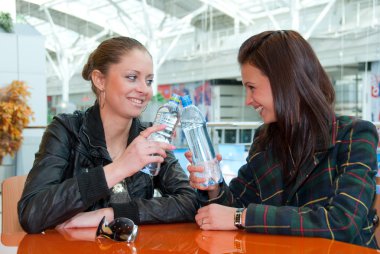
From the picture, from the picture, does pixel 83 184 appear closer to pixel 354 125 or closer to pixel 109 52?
pixel 109 52

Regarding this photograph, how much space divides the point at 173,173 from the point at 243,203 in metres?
0.32

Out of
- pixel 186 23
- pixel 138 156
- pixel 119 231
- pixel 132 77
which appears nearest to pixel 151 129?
pixel 138 156

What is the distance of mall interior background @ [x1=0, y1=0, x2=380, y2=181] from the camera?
6129 mm

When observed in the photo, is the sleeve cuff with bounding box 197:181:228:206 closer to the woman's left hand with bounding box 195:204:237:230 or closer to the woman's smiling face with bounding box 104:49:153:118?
the woman's left hand with bounding box 195:204:237:230

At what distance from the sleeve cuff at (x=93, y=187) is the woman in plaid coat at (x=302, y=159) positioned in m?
0.27

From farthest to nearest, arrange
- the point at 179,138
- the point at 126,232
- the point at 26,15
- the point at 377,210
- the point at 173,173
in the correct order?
the point at 26,15
the point at 179,138
the point at 173,173
the point at 377,210
the point at 126,232

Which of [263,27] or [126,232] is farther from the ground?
[263,27]

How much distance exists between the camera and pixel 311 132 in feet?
4.67

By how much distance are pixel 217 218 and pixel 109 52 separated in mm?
808

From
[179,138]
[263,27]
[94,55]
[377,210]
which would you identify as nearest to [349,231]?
[377,210]

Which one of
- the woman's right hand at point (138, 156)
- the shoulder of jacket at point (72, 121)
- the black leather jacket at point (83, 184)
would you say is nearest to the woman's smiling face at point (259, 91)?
the woman's right hand at point (138, 156)

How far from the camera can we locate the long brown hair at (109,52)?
1.77m

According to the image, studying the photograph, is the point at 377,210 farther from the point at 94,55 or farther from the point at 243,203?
the point at 94,55

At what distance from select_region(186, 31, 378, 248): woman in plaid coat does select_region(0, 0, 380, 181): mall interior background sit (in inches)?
109
